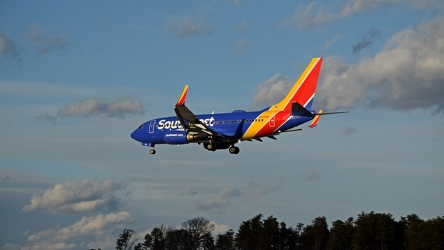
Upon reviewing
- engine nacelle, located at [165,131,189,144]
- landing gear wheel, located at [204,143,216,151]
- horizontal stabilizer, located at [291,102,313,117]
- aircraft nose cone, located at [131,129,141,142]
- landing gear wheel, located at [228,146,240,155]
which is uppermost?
aircraft nose cone, located at [131,129,141,142]

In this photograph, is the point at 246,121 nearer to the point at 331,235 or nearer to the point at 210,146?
the point at 210,146

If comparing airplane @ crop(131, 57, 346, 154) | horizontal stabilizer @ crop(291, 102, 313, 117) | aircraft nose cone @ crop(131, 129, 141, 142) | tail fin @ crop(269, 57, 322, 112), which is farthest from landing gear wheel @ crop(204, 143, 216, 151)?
horizontal stabilizer @ crop(291, 102, 313, 117)

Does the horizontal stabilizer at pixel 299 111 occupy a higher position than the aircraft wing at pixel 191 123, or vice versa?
the aircraft wing at pixel 191 123

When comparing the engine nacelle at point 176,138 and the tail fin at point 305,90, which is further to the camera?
the engine nacelle at point 176,138

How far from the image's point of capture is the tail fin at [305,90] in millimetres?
116500

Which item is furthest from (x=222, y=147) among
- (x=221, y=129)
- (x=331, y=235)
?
(x=331, y=235)

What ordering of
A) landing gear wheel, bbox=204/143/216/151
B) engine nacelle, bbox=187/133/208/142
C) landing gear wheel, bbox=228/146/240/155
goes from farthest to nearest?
landing gear wheel, bbox=228/146/240/155, landing gear wheel, bbox=204/143/216/151, engine nacelle, bbox=187/133/208/142

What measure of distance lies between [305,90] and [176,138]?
1766 centimetres

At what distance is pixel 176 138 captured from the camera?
124 m

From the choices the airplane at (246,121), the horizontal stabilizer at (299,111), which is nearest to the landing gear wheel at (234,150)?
the airplane at (246,121)

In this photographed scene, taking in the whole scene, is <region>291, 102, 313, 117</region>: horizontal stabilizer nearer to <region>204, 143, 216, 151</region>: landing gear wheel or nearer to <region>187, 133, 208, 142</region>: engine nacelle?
<region>187, 133, 208, 142</region>: engine nacelle

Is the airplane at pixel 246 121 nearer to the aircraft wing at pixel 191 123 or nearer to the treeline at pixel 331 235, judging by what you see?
the aircraft wing at pixel 191 123

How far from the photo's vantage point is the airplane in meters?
114

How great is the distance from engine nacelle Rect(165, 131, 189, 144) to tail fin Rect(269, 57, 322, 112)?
12377mm
